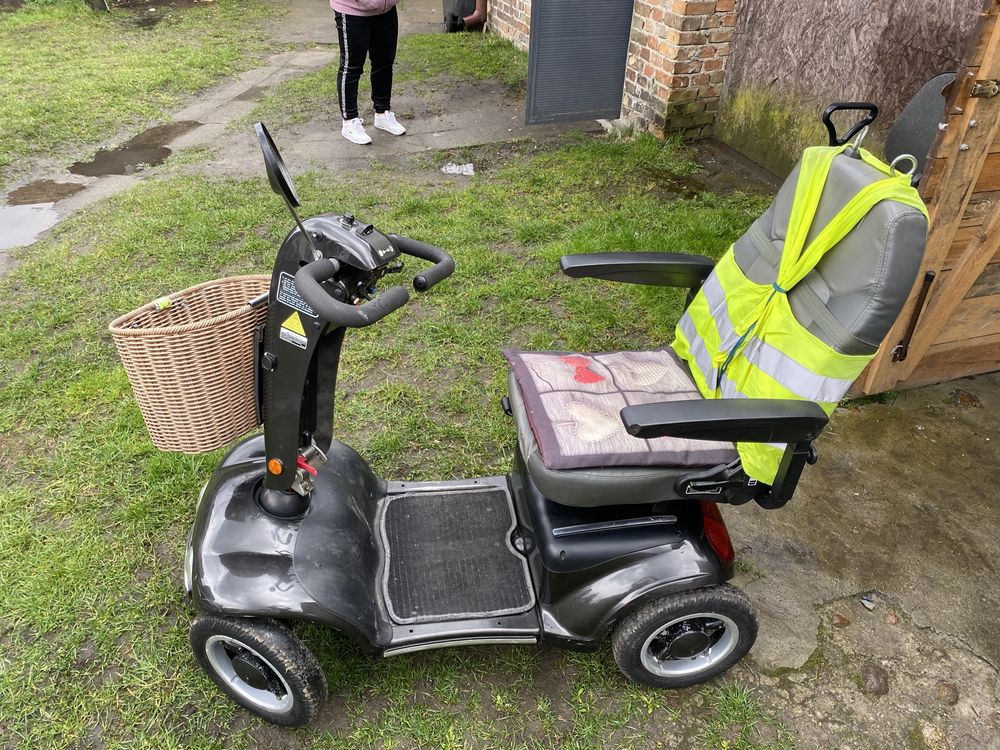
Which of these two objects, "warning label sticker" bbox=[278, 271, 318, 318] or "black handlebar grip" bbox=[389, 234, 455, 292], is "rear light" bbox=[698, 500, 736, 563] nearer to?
"black handlebar grip" bbox=[389, 234, 455, 292]

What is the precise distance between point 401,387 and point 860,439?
205cm

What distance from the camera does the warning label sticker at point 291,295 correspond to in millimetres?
1656

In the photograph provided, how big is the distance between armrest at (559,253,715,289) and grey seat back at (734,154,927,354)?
457mm

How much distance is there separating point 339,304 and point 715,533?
1.25m

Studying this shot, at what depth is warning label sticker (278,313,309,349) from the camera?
5.54 feet

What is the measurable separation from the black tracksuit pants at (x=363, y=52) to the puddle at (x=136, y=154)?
1.49m

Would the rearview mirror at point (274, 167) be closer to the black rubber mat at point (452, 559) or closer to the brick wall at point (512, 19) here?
the black rubber mat at point (452, 559)

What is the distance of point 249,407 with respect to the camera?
79.7 inches

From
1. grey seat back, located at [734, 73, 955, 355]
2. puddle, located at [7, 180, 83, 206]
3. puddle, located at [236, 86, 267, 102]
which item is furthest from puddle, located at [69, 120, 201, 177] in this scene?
grey seat back, located at [734, 73, 955, 355]

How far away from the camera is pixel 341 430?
3.11 meters

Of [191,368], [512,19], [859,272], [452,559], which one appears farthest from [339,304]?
[512,19]

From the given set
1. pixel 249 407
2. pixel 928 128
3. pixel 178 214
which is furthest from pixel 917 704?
pixel 178 214

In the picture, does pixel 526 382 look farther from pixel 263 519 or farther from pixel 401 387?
pixel 401 387

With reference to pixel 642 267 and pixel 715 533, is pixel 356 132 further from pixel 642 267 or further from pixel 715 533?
pixel 715 533
